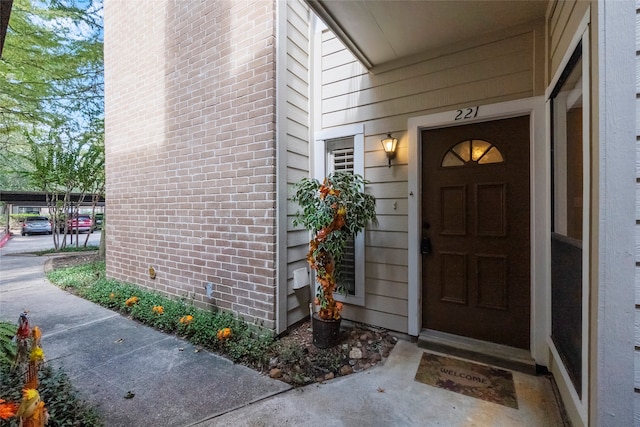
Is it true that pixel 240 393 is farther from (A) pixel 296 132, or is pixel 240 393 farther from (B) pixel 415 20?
(B) pixel 415 20

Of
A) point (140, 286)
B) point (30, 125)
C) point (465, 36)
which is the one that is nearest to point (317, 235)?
point (465, 36)

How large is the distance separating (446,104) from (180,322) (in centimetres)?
337

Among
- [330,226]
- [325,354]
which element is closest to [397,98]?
[330,226]

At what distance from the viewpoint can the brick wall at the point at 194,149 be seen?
2.77m

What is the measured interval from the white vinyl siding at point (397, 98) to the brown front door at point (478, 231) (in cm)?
23

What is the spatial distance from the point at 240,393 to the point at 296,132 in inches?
93.4

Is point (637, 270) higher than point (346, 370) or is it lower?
higher

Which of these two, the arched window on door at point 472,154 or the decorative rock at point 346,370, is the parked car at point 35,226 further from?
the arched window on door at point 472,154

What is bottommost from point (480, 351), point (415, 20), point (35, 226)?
point (480, 351)

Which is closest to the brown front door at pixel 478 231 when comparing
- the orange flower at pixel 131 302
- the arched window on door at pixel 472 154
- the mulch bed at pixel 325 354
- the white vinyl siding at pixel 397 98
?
the arched window on door at pixel 472 154

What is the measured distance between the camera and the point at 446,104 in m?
2.49

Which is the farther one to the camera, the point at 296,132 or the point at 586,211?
the point at 296,132

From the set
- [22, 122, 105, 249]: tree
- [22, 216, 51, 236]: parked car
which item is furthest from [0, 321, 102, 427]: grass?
[22, 216, 51, 236]: parked car

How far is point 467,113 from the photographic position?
2.40m
